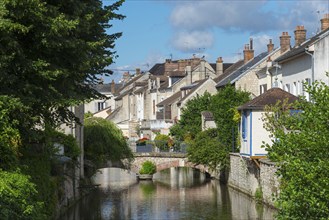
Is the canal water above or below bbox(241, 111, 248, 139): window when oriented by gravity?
below

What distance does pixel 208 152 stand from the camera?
47.5 m

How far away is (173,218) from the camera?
32562 mm

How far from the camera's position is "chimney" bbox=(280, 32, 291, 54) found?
52741 millimetres

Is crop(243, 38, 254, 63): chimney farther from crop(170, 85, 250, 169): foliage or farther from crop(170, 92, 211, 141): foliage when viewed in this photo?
crop(170, 85, 250, 169): foliage

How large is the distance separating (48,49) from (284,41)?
3612 centimetres

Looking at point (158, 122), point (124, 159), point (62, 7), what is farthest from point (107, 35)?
point (158, 122)

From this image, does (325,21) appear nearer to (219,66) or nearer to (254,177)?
(254,177)

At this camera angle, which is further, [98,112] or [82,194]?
[98,112]

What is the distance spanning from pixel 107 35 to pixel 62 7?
3062mm

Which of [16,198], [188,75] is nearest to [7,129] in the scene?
[16,198]

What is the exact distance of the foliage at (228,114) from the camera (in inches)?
1797

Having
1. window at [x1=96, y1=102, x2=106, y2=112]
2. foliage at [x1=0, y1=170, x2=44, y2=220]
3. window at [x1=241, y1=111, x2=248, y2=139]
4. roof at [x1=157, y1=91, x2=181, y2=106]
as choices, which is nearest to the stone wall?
window at [x1=241, y1=111, x2=248, y2=139]

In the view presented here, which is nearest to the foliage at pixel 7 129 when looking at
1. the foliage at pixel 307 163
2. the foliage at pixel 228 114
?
the foliage at pixel 307 163

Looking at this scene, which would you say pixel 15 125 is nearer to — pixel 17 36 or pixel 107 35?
pixel 17 36
